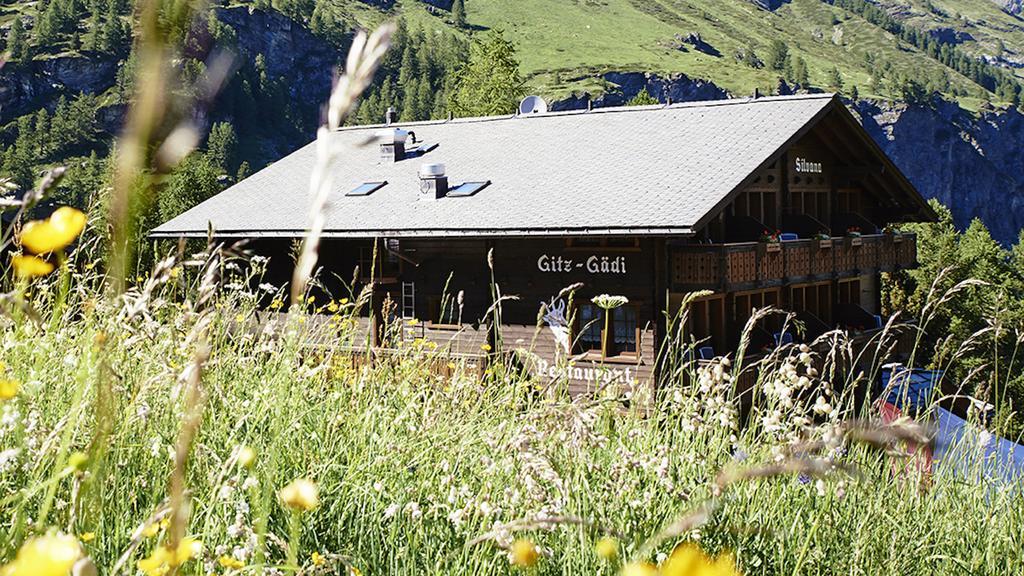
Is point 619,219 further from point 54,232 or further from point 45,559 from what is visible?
point 45,559

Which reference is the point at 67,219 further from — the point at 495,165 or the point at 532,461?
the point at 495,165

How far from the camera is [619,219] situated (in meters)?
19.4

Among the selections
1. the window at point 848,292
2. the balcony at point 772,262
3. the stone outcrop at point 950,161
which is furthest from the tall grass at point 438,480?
the stone outcrop at point 950,161

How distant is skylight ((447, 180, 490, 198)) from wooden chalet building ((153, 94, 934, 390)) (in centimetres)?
6

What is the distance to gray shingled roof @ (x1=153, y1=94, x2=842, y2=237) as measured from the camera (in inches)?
789

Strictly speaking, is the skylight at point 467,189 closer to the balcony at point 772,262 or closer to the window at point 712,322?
the balcony at point 772,262

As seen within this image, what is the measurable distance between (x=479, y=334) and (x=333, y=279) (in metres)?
4.30

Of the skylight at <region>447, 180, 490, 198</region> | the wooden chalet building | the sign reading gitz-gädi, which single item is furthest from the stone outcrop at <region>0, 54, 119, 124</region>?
the sign reading gitz-gädi

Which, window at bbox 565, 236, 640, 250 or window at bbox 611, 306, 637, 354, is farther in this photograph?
window at bbox 611, 306, 637, 354

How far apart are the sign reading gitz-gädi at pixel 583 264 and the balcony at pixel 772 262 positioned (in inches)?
43.0

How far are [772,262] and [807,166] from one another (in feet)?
15.3

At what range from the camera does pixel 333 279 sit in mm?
24250

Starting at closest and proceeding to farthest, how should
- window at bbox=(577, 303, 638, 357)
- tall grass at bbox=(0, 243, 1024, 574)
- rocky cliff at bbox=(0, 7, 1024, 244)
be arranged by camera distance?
tall grass at bbox=(0, 243, 1024, 574), window at bbox=(577, 303, 638, 357), rocky cliff at bbox=(0, 7, 1024, 244)

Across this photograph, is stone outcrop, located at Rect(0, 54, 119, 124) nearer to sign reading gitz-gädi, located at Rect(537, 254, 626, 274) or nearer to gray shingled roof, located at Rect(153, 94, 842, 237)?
gray shingled roof, located at Rect(153, 94, 842, 237)
